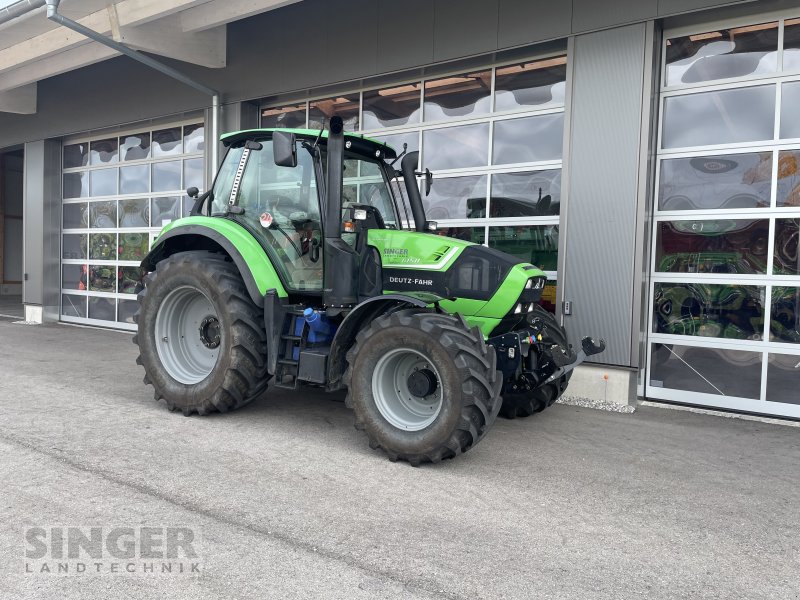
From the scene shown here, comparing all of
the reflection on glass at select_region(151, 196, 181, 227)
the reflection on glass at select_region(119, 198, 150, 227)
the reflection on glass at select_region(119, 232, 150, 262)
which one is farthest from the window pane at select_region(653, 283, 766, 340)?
the reflection on glass at select_region(119, 198, 150, 227)

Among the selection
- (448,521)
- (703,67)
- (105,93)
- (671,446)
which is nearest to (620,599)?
(448,521)

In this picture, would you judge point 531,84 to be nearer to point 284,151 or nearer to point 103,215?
point 284,151

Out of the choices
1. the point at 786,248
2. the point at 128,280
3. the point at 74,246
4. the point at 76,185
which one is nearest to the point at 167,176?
the point at 128,280

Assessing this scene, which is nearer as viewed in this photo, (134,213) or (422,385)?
(422,385)

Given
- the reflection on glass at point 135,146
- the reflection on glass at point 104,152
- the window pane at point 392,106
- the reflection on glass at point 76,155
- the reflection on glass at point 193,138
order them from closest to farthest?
the window pane at point 392,106 → the reflection on glass at point 193,138 → the reflection on glass at point 135,146 → the reflection on glass at point 104,152 → the reflection on glass at point 76,155

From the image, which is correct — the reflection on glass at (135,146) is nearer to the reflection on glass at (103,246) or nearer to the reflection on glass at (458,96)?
the reflection on glass at (103,246)

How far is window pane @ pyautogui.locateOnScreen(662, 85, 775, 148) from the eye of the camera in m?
6.29

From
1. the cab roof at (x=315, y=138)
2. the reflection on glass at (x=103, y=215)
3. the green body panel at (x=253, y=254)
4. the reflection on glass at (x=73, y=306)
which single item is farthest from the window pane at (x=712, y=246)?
the reflection on glass at (x=73, y=306)

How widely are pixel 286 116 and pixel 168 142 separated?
308cm

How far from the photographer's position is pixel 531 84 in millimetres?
7484

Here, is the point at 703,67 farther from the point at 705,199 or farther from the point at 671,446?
the point at 671,446

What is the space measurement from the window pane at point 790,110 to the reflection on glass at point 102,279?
453 inches

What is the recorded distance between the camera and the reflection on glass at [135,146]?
11.9 metres

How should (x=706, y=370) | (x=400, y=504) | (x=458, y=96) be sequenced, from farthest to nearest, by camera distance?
(x=458, y=96) → (x=706, y=370) → (x=400, y=504)
